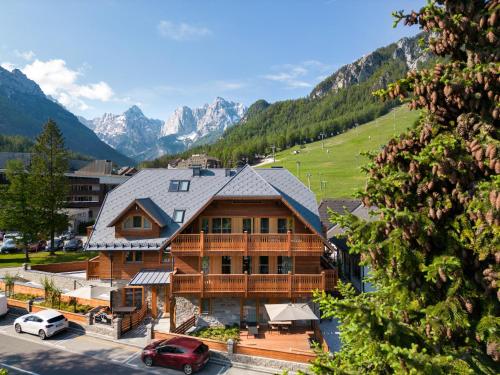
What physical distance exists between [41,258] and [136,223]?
88.3 feet

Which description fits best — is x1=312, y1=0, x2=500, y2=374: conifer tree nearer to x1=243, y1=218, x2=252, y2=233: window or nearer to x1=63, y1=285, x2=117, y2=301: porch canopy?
x1=243, y1=218, x2=252, y2=233: window

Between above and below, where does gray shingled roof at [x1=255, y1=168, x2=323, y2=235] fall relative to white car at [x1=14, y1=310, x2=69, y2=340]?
above

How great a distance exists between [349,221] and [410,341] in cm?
270

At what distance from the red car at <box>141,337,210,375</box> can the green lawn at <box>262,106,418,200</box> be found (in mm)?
48729

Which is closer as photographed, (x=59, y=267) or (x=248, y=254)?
(x=248, y=254)

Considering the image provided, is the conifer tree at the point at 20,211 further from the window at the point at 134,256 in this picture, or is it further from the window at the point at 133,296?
A: the window at the point at 133,296

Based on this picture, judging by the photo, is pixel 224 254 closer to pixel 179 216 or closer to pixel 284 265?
pixel 284 265

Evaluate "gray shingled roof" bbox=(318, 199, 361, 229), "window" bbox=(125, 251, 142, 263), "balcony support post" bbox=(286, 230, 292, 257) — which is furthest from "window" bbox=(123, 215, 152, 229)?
"gray shingled roof" bbox=(318, 199, 361, 229)

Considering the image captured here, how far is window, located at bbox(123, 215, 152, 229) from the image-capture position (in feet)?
98.2

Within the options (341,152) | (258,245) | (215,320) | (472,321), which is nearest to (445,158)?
(472,321)

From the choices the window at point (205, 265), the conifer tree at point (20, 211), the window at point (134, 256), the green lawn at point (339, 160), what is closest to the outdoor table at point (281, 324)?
the window at point (205, 265)

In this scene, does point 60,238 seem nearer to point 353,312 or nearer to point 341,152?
point 353,312

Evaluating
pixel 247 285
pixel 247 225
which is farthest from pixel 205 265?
pixel 247 225

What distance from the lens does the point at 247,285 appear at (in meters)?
24.3
